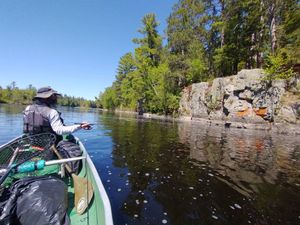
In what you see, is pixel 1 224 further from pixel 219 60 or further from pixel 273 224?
pixel 219 60

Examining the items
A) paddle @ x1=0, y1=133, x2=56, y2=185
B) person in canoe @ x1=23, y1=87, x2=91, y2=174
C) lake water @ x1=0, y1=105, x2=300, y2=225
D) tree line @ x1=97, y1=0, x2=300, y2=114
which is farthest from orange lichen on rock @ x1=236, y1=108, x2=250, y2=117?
paddle @ x1=0, y1=133, x2=56, y2=185

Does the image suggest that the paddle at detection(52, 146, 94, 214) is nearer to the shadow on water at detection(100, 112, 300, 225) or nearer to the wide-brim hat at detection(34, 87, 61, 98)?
the shadow on water at detection(100, 112, 300, 225)


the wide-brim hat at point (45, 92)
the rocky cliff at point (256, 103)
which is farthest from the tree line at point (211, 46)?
the wide-brim hat at point (45, 92)

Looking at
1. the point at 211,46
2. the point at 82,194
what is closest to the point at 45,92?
the point at 82,194

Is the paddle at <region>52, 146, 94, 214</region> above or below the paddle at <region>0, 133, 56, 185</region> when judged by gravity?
below

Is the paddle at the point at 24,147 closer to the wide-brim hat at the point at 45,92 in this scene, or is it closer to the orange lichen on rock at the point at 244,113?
the wide-brim hat at the point at 45,92

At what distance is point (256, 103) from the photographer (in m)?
20.6

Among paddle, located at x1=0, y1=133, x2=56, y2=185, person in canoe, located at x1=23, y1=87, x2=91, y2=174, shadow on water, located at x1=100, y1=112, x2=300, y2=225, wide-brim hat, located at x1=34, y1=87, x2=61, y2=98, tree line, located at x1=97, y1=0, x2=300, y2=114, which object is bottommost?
shadow on water, located at x1=100, y1=112, x2=300, y2=225

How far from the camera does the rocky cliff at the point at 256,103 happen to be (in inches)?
733

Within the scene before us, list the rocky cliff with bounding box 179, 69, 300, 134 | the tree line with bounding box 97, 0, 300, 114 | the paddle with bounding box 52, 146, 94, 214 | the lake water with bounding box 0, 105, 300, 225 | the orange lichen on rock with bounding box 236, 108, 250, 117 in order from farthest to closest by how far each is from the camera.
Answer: the tree line with bounding box 97, 0, 300, 114 < the orange lichen on rock with bounding box 236, 108, 250, 117 < the rocky cliff with bounding box 179, 69, 300, 134 < the lake water with bounding box 0, 105, 300, 225 < the paddle with bounding box 52, 146, 94, 214

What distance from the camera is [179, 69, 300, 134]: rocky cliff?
18.6 meters

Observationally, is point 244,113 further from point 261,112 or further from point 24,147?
point 24,147

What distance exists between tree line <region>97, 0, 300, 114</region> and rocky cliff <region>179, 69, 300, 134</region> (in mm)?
1379

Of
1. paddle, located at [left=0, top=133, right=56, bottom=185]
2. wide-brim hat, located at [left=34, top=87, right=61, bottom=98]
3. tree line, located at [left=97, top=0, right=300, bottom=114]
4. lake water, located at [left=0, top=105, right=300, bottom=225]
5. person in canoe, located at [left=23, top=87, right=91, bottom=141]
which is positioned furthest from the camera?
tree line, located at [left=97, top=0, right=300, bottom=114]
